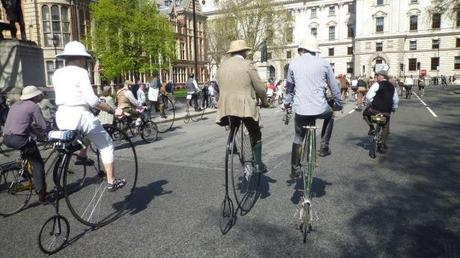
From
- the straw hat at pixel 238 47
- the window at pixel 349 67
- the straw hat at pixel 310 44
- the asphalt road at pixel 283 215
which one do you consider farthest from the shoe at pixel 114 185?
the window at pixel 349 67

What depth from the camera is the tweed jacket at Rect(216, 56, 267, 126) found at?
15.9 ft

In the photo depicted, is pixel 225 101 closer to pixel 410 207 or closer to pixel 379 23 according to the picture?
pixel 410 207

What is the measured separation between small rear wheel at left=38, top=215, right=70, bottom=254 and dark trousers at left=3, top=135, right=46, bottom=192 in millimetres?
1386

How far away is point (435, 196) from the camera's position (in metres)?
5.56

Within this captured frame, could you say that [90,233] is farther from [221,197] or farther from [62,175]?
[221,197]

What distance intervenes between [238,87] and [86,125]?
76.9 inches

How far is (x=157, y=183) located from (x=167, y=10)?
70.8 metres

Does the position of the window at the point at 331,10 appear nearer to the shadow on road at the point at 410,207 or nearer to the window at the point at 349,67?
the window at the point at 349,67

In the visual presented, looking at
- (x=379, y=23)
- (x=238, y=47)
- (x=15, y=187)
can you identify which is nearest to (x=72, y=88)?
(x=238, y=47)

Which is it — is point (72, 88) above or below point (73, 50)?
below

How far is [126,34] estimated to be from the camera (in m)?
27.2

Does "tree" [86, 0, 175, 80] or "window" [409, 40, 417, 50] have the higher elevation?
"window" [409, 40, 417, 50]

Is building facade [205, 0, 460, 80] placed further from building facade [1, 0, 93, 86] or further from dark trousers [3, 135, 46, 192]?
dark trousers [3, 135, 46, 192]

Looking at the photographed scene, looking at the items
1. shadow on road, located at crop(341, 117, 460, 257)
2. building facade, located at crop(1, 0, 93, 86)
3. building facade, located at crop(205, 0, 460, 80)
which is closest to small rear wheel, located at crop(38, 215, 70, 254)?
shadow on road, located at crop(341, 117, 460, 257)
